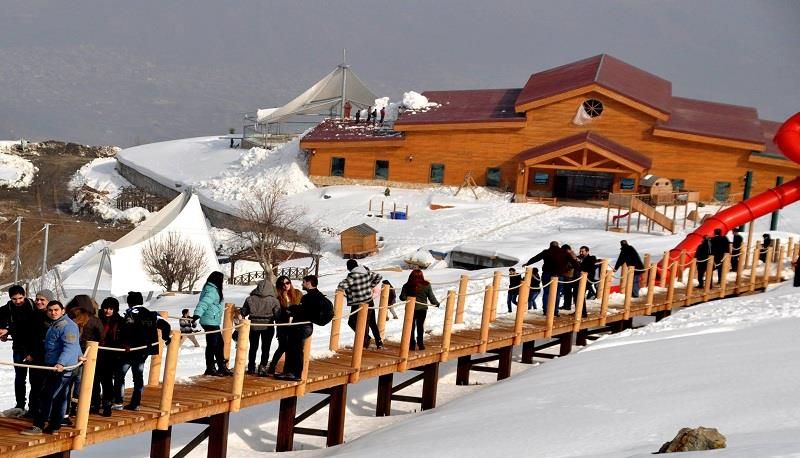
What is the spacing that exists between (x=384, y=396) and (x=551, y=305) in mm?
3614

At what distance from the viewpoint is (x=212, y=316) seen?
14.1 m

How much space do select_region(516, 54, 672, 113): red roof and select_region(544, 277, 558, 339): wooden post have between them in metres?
35.1

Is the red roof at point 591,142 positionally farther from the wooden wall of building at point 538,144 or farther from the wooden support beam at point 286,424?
the wooden support beam at point 286,424

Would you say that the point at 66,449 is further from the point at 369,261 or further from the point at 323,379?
the point at 369,261

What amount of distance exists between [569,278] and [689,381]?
7353mm

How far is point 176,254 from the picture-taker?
3691cm

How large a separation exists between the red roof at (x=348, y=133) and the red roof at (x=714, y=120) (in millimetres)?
12993

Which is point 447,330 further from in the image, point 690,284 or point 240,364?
point 690,284

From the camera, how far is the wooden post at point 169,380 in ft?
40.2

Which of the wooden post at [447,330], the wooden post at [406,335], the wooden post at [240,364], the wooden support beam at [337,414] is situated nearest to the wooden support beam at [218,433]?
the wooden post at [240,364]

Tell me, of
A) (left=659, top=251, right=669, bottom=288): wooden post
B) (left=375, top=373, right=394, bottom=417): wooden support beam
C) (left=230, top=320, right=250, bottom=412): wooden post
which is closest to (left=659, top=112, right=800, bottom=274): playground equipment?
(left=659, top=251, right=669, bottom=288): wooden post

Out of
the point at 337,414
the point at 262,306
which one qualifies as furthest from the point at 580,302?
the point at 262,306

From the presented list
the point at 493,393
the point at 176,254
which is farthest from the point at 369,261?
the point at 493,393

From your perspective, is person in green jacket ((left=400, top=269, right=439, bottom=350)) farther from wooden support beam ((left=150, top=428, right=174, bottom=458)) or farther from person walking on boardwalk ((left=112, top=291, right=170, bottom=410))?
person walking on boardwalk ((left=112, top=291, right=170, bottom=410))
